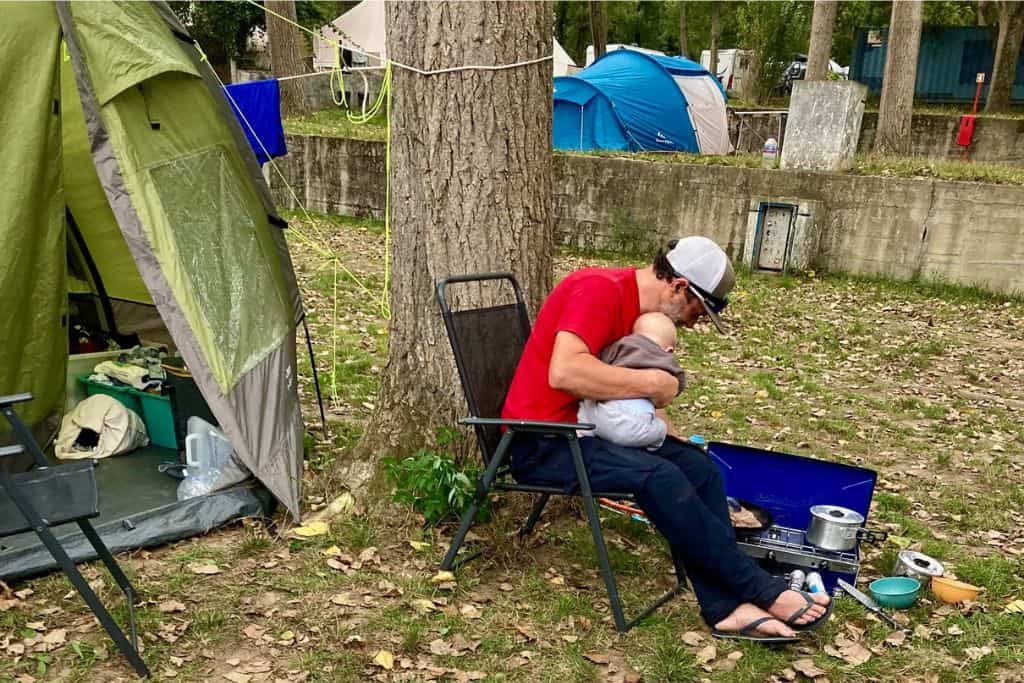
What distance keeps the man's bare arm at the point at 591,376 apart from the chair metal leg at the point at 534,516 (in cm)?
58

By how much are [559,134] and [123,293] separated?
29.1 feet

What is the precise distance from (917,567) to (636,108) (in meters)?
10.7

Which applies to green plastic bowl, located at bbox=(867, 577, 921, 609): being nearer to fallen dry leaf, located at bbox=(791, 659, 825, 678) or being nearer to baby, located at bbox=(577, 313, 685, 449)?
fallen dry leaf, located at bbox=(791, 659, 825, 678)

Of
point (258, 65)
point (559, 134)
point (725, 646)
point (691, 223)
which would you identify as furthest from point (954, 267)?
point (258, 65)

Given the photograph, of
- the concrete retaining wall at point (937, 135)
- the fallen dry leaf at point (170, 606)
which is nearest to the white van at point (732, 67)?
the concrete retaining wall at point (937, 135)

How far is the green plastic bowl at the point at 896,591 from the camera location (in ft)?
10.8

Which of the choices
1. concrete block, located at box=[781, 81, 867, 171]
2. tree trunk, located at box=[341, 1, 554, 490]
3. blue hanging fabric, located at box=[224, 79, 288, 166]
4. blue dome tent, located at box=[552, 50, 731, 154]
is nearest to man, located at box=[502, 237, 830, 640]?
tree trunk, located at box=[341, 1, 554, 490]

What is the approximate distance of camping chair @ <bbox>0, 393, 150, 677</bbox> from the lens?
→ 257cm

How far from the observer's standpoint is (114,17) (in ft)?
12.2

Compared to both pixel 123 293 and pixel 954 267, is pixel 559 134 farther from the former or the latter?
pixel 123 293

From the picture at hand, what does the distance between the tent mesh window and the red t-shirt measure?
126 cm

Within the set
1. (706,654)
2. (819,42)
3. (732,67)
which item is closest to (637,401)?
(706,654)

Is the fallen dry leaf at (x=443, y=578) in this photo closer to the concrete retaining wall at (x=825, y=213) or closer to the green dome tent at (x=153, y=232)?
the green dome tent at (x=153, y=232)

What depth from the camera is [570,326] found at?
2.98 m
